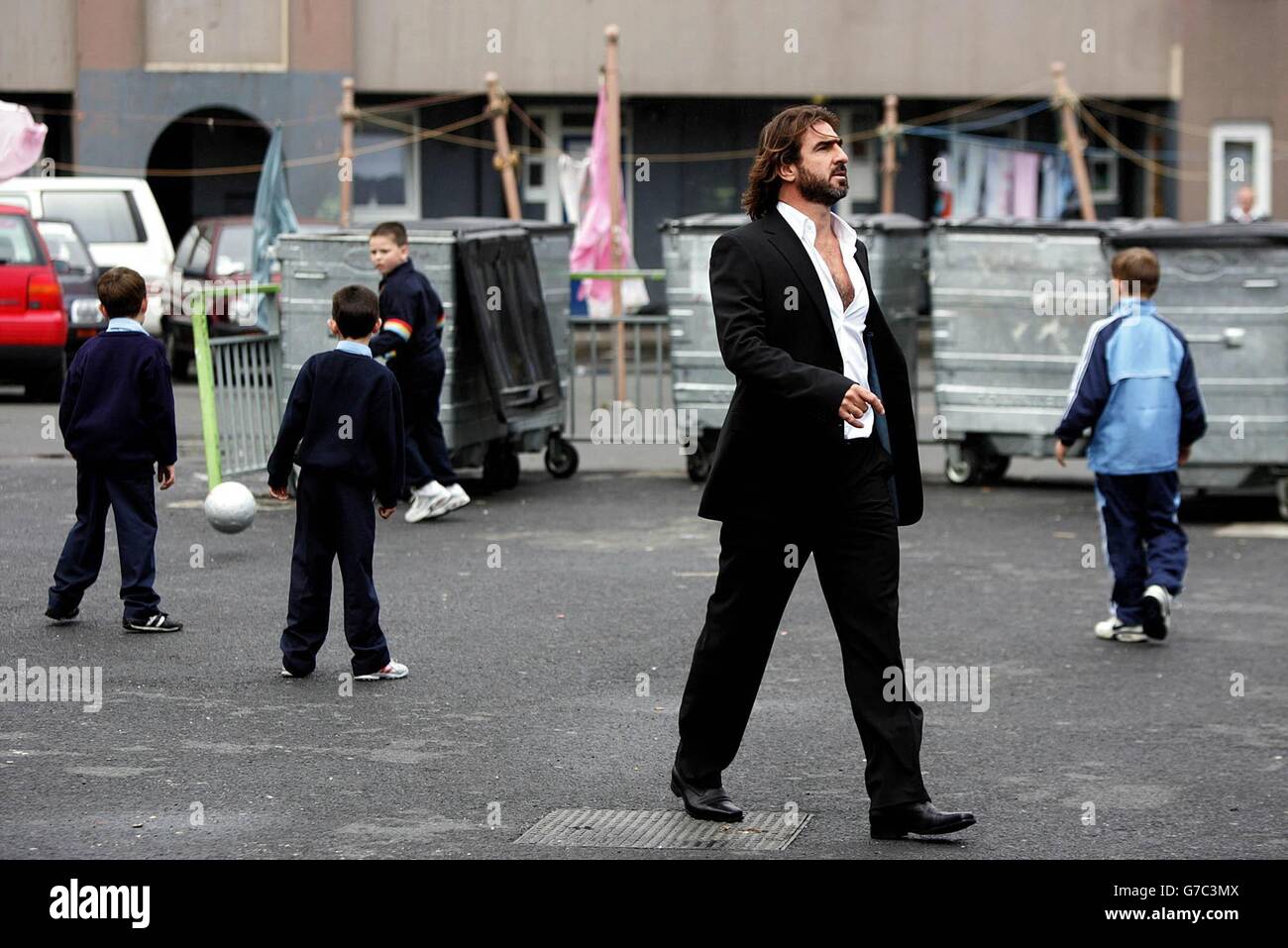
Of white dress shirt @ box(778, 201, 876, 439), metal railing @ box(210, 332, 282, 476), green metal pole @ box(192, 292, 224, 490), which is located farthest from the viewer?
metal railing @ box(210, 332, 282, 476)

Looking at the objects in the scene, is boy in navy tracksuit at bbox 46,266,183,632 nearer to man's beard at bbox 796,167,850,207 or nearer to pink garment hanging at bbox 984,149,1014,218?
man's beard at bbox 796,167,850,207

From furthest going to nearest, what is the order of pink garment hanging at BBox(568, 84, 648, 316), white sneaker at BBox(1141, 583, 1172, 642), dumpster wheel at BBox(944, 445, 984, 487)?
pink garment hanging at BBox(568, 84, 648, 316) → dumpster wheel at BBox(944, 445, 984, 487) → white sneaker at BBox(1141, 583, 1172, 642)

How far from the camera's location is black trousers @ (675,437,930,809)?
602 centimetres

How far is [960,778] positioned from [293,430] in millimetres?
3005

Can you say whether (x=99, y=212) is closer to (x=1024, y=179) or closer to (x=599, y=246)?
(x=599, y=246)

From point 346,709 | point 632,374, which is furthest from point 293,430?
point 632,374

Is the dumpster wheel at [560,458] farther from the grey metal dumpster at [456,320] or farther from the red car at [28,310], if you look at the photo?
the red car at [28,310]

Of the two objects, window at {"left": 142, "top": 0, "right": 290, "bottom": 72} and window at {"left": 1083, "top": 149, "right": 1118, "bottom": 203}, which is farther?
window at {"left": 1083, "top": 149, "right": 1118, "bottom": 203}

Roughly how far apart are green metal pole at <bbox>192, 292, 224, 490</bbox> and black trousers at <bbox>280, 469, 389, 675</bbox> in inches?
167

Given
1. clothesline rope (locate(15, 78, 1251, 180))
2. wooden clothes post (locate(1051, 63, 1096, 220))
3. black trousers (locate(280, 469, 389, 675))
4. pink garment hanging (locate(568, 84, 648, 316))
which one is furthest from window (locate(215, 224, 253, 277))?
black trousers (locate(280, 469, 389, 675))

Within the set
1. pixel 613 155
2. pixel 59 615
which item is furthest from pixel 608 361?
pixel 59 615

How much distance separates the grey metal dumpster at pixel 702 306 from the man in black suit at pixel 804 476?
8348 millimetres

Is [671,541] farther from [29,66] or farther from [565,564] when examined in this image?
[29,66]

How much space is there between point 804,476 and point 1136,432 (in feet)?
12.2
